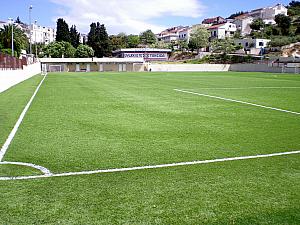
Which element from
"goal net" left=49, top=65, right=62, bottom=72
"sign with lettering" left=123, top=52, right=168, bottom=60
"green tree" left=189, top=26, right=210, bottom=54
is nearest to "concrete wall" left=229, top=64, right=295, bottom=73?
"green tree" left=189, top=26, right=210, bottom=54

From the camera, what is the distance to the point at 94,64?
8756cm

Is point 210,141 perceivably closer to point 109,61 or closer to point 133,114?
point 133,114

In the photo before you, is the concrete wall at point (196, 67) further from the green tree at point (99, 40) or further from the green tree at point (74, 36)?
the green tree at point (74, 36)

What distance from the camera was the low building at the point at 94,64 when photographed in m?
83.6

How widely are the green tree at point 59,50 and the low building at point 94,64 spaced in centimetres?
1588

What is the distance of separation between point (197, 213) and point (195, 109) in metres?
8.65

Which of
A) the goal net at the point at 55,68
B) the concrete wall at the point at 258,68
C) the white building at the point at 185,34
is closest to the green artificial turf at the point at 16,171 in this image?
the concrete wall at the point at 258,68

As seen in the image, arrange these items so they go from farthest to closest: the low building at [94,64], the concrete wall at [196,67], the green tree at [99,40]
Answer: the green tree at [99,40] < the low building at [94,64] < the concrete wall at [196,67]

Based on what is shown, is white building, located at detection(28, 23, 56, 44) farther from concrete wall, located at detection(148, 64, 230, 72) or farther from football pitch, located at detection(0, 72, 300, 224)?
football pitch, located at detection(0, 72, 300, 224)

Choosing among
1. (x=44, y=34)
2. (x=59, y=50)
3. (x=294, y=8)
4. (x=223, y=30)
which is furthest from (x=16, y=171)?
(x=44, y=34)

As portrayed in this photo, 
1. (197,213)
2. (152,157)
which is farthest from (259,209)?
(152,157)

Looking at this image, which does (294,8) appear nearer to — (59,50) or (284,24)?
(284,24)

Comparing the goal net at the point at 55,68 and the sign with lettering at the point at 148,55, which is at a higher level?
the sign with lettering at the point at 148,55

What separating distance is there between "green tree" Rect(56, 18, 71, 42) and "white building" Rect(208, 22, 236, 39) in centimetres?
5828
